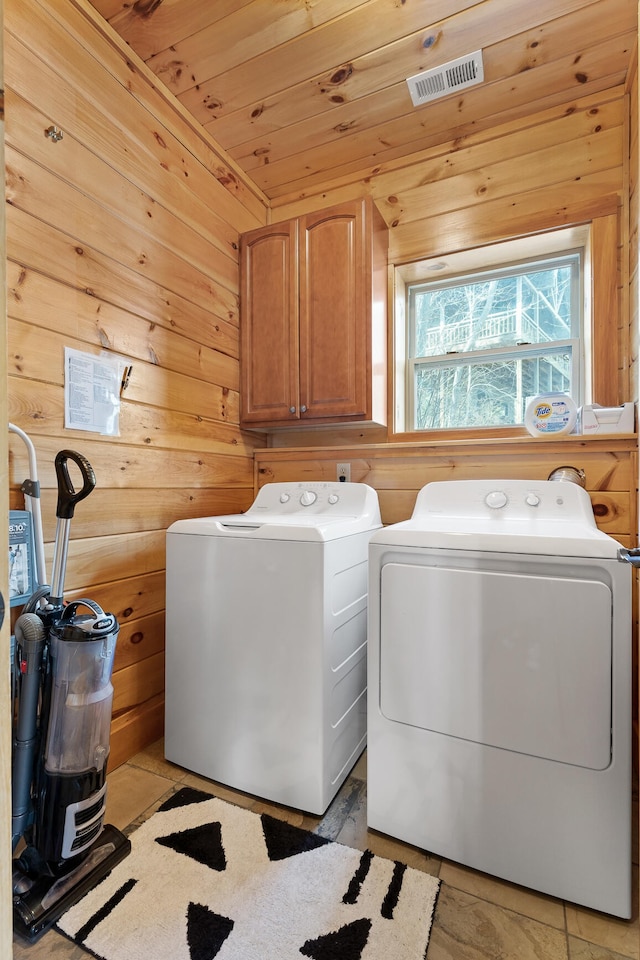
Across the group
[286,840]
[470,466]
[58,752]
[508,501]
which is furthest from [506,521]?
[58,752]

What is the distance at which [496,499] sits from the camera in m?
1.65

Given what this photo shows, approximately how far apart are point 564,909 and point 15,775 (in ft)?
4.48

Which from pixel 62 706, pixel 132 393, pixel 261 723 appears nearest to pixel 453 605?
pixel 261 723

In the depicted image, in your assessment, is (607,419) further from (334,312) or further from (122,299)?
(122,299)

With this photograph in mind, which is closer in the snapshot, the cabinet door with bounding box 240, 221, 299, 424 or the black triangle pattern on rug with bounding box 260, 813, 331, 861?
the black triangle pattern on rug with bounding box 260, 813, 331, 861

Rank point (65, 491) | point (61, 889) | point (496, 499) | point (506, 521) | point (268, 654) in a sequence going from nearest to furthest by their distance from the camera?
point (61, 889)
point (65, 491)
point (268, 654)
point (506, 521)
point (496, 499)

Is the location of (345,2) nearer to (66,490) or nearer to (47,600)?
(66,490)

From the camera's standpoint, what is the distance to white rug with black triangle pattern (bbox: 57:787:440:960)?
1.01 metres

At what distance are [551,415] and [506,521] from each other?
54 cm

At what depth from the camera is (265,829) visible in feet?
4.42

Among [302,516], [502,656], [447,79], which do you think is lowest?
[502,656]

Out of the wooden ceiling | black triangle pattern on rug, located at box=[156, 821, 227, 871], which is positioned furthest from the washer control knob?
the wooden ceiling

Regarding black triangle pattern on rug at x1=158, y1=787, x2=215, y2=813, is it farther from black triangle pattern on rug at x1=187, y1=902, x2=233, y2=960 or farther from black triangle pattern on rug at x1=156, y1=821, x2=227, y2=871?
black triangle pattern on rug at x1=187, y1=902, x2=233, y2=960

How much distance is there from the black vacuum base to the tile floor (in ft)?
0.10
